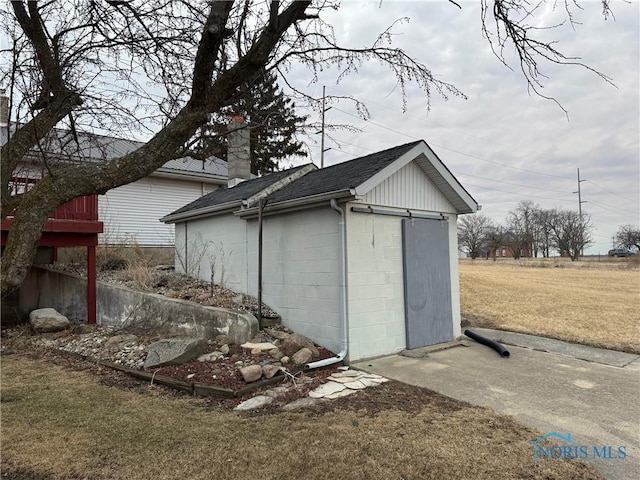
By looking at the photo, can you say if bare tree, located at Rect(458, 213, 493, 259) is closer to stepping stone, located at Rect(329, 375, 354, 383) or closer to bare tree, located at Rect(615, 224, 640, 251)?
bare tree, located at Rect(615, 224, 640, 251)

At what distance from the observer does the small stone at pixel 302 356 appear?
5691 mm

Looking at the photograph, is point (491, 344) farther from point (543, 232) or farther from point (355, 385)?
point (543, 232)

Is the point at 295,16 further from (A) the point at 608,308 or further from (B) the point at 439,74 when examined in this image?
(A) the point at 608,308

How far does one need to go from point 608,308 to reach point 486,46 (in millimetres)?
10426

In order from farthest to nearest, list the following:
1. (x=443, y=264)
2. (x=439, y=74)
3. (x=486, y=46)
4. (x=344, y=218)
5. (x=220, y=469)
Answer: (x=443, y=264), (x=344, y=218), (x=439, y=74), (x=486, y=46), (x=220, y=469)

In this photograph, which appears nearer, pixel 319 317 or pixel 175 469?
pixel 175 469

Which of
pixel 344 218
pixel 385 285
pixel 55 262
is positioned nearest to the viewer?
pixel 344 218

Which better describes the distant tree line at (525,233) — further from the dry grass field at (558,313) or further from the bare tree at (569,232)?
the dry grass field at (558,313)

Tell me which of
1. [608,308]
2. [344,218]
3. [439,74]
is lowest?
[608,308]

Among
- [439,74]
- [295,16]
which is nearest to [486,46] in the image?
[439,74]

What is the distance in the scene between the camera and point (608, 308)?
1151cm

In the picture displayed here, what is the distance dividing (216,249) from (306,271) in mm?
3253

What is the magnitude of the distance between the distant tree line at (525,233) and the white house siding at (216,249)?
52.2 meters

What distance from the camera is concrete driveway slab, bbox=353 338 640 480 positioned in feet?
12.6
